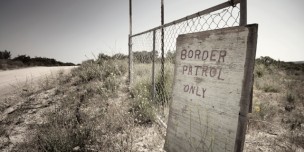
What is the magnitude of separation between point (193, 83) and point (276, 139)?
238cm

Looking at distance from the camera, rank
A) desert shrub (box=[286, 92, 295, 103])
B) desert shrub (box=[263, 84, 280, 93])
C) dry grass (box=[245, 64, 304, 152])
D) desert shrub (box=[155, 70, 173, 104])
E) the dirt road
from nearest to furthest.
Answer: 1. dry grass (box=[245, 64, 304, 152])
2. desert shrub (box=[155, 70, 173, 104])
3. desert shrub (box=[286, 92, 295, 103])
4. the dirt road
5. desert shrub (box=[263, 84, 280, 93])

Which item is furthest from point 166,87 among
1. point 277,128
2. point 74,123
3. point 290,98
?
point 290,98

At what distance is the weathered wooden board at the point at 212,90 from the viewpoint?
140 cm

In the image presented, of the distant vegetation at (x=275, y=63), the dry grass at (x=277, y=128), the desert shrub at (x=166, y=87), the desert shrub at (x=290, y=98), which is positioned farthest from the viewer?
the distant vegetation at (x=275, y=63)

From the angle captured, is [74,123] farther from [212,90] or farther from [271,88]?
[271,88]

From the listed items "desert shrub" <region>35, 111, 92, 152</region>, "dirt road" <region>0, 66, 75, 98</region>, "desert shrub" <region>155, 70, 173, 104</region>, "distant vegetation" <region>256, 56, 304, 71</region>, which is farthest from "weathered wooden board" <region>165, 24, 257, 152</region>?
"distant vegetation" <region>256, 56, 304, 71</region>

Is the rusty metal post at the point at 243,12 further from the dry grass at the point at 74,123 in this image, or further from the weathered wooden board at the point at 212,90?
the dry grass at the point at 74,123

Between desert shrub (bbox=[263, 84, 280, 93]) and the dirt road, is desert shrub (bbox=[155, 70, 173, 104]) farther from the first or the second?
the dirt road

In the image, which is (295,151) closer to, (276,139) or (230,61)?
(276,139)

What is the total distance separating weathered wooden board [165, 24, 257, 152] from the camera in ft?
4.60

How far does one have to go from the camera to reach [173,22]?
258cm

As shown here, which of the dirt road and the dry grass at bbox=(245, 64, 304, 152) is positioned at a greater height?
the dirt road

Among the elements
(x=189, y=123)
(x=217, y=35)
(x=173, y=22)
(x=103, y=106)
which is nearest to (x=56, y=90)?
(x=103, y=106)

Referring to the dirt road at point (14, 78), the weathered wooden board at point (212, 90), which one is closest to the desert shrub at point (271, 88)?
the weathered wooden board at point (212, 90)
